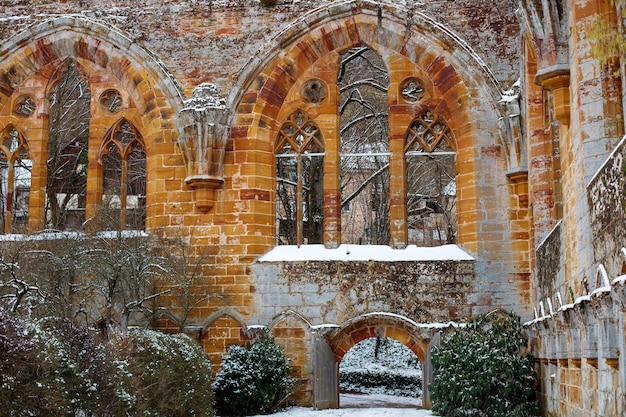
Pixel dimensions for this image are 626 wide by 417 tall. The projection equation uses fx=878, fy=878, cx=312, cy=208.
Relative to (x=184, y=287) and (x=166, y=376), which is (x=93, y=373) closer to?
(x=166, y=376)

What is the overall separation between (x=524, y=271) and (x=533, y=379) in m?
2.26

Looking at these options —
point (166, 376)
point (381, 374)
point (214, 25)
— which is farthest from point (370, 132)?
point (166, 376)

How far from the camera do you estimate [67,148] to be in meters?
21.8

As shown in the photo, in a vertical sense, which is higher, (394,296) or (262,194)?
(262,194)

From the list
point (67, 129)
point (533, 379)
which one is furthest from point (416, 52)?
point (67, 129)

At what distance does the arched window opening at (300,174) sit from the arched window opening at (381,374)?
314 cm

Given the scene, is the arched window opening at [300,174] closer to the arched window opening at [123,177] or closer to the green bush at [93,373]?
the arched window opening at [123,177]

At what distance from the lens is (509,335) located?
11875mm

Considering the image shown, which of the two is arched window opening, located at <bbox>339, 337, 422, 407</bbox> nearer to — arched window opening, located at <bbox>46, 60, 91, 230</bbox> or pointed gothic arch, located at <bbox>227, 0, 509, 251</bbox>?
pointed gothic arch, located at <bbox>227, 0, 509, 251</bbox>

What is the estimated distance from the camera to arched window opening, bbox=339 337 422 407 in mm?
19031

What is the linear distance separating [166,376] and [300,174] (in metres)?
5.79

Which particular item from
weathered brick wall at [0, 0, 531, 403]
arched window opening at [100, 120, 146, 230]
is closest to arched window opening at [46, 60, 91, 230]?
arched window opening at [100, 120, 146, 230]

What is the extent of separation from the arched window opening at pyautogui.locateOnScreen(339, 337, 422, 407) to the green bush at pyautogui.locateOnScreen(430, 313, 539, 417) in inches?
229

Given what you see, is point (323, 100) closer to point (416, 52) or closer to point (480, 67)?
point (416, 52)
